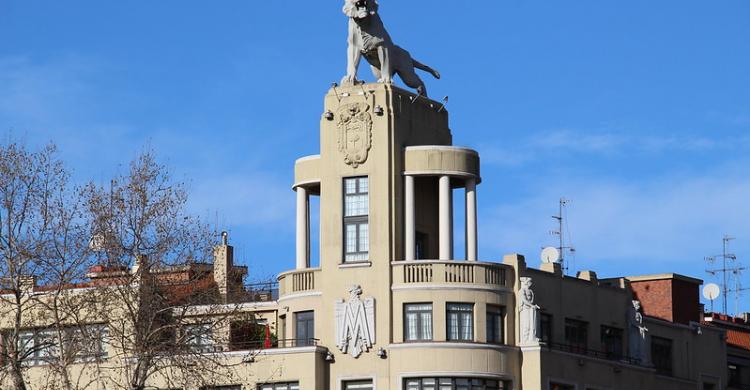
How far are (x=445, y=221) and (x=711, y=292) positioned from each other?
27204 mm

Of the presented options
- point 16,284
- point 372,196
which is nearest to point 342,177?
point 372,196

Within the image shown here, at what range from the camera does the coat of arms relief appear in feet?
295

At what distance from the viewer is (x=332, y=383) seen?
9006cm

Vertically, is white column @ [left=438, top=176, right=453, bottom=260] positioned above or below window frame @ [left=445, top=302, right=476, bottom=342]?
above

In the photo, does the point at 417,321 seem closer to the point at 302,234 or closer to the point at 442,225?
the point at 442,225

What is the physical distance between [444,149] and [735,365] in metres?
25.3

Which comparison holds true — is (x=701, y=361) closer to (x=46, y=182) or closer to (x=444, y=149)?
(x=444, y=149)

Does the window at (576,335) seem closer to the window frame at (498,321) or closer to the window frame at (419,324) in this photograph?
the window frame at (498,321)

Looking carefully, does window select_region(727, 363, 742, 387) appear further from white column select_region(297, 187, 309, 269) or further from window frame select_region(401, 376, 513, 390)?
white column select_region(297, 187, 309, 269)

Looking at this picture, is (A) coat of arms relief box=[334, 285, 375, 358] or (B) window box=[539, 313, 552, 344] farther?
(B) window box=[539, 313, 552, 344]

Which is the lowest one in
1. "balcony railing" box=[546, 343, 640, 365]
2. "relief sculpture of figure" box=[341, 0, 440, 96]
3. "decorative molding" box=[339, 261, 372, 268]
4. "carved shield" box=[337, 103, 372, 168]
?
"balcony railing" box=[546, 343, 640, 365]

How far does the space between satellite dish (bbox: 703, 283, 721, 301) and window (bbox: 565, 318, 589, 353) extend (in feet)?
61.7

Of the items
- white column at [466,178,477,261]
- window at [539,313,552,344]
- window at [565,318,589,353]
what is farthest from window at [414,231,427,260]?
window at [565,318,589,353]

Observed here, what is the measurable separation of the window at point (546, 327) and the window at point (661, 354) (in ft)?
28.9
